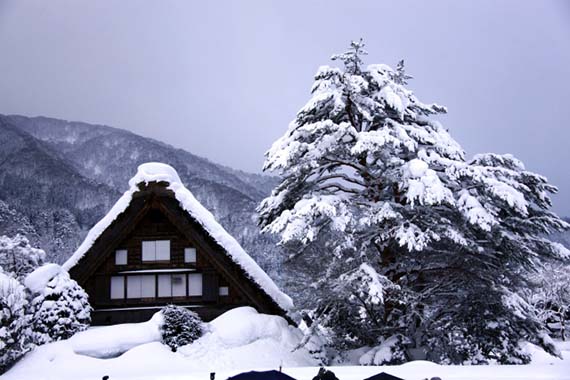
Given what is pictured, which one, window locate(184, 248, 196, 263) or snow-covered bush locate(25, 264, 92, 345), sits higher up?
window locate(184, 248, 196, 263)

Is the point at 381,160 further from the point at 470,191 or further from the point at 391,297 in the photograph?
the point at 391,297

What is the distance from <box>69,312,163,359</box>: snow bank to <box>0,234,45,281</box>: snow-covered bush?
429 centimetres

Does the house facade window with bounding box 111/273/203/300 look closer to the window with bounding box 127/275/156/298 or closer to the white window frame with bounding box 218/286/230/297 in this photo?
the window with bounding box 127/275/156/298

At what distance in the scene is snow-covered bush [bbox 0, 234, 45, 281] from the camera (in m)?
20.1

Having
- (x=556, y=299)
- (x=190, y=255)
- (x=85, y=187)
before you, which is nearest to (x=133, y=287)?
(x=190, y=255)

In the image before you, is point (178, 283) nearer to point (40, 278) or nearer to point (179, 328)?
point (179, 328)

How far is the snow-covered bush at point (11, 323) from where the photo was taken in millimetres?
15414

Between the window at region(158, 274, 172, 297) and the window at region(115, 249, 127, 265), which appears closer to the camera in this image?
the window at region(115, 249, 127, 265)

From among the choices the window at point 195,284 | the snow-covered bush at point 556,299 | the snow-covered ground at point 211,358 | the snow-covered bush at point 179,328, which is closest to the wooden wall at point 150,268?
the window at point 195,284

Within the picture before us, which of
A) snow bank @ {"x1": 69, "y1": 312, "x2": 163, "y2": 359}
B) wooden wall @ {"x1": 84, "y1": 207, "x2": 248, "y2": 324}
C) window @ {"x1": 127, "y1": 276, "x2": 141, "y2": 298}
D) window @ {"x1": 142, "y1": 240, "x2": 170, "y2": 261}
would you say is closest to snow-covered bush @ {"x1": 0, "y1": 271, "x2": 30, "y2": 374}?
snow bank @ {"x1": 69, "y1": 312, "x2": 163, "y2": 359}

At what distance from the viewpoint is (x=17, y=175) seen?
71.1m

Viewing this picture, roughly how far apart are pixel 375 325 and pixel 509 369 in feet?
14.8

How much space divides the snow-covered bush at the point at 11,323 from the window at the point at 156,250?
5167 millimetres

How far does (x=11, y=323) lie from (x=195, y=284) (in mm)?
7037
